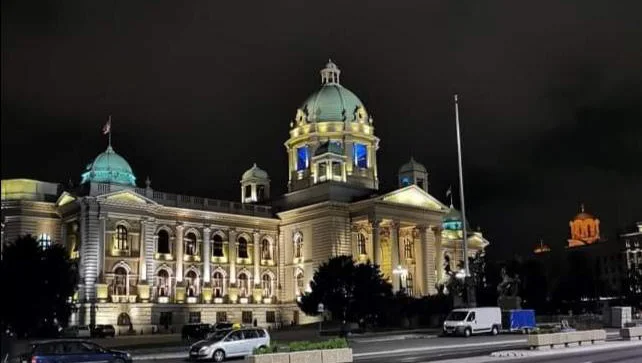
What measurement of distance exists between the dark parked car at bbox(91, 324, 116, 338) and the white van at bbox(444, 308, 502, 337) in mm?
33256

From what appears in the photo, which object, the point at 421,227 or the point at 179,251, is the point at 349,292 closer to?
the point at 179,251

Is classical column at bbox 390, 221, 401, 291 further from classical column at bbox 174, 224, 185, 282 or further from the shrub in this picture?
the shrub

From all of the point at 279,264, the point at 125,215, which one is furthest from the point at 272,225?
the point at 125,215

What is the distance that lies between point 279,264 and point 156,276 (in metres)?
18.2

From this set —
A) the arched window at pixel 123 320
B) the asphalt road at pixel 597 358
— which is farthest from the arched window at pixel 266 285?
Result: the asphalt road at pixel 597 358

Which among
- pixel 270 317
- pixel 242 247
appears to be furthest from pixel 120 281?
pixel 270 317

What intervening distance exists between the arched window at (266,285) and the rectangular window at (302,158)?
53.1 ft

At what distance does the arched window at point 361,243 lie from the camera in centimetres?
9688

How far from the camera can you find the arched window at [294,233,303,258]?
318ft

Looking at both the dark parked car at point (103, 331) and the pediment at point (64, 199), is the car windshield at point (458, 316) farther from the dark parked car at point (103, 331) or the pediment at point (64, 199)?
the pediment at point (64, 199)

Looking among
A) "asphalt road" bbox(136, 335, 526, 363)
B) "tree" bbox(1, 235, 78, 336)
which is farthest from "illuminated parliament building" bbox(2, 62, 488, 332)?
"asphalt road" bbox(136, 335, 526, 363)

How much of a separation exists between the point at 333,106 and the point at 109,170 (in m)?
32.5

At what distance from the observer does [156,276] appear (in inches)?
3396

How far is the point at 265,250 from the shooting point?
99062 millimetres
